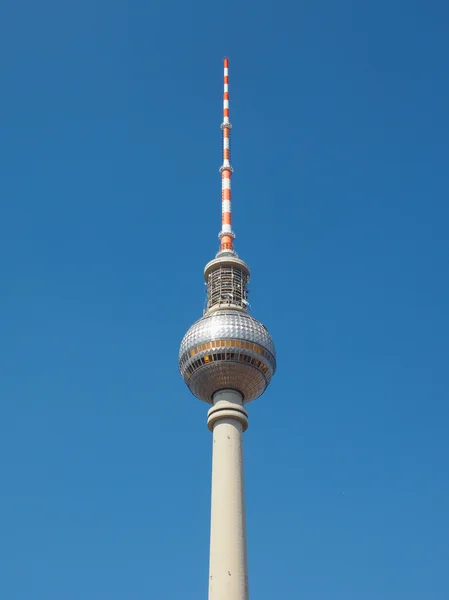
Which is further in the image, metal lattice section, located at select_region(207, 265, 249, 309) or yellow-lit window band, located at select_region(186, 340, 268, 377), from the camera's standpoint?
metal lattice section, located at select_region(207, 265, 249, 309)

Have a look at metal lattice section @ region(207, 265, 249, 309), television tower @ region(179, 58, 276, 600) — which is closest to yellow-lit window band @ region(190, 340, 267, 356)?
television tower @ region(179, 58, 276, 600)

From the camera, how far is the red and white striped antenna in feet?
307

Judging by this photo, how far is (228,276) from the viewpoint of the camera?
3482 inches

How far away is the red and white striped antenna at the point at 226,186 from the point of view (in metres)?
93.6

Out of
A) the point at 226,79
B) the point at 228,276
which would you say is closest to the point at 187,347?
the point at 228,276

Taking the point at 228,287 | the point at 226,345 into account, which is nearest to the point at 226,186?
the point at 228,287

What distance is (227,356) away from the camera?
79562 millimetres

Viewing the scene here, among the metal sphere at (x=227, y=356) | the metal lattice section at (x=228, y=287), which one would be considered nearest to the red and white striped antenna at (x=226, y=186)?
the metal lattice section at (x=228, y=287)

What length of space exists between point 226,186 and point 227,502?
126ft

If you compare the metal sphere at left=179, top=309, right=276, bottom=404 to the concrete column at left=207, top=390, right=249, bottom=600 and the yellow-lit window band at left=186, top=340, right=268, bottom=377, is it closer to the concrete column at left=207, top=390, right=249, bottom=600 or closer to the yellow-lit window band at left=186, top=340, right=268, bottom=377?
the yellow-lit window band at left=186, top=340, right=268, bottom=377

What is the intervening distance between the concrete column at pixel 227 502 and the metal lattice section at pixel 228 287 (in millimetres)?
10296

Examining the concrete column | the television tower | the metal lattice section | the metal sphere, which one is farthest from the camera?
the metal lattice section

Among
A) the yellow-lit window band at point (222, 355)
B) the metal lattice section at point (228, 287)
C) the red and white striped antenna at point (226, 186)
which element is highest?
the red and white striped antenna at point (226, 186)

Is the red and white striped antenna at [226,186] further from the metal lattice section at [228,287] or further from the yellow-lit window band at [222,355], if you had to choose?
the yellow-lit window band at [222,355]
